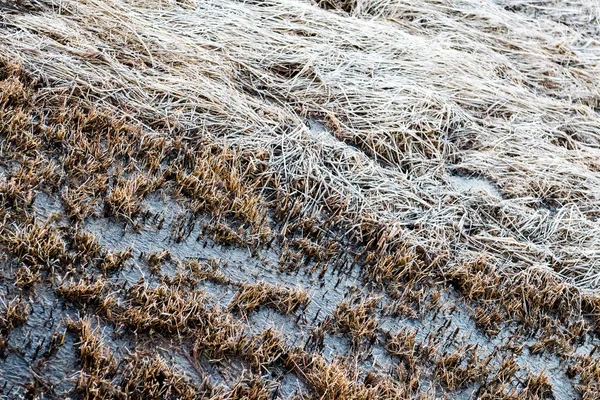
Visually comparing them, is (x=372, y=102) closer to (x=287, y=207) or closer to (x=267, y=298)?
(x=287, y=207)

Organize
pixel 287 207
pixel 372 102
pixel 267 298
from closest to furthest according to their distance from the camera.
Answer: pixel 267 298 → pixel 287 207 → pixel 372 102

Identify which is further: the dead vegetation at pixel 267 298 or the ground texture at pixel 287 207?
the dead vegetation at pixel 267 298

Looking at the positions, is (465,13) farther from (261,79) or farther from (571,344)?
(571,344)

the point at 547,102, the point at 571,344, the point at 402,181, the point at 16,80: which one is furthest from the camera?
the point at 547,102

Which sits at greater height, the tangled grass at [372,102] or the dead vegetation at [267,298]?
the tangled grass at [372,102]

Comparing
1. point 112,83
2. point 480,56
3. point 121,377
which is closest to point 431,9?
point 480,56

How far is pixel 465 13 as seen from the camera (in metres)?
6.59

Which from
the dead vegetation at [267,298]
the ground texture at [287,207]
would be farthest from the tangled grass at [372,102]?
the dead vegetation at [267,298]

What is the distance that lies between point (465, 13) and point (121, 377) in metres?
5.23

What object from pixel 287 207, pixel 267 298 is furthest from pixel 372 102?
pixel 267 298

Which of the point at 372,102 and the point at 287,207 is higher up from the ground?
the point at 372,102

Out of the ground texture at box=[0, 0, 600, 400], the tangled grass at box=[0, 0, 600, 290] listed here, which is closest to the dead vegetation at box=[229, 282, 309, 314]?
the ground texture at box=[0, 0, 600, 400]

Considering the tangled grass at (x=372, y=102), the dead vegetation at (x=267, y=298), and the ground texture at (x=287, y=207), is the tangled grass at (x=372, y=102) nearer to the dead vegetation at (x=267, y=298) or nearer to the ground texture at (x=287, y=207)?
the ground texture at (x=287, y=207)

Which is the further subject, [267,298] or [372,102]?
[372,102]
